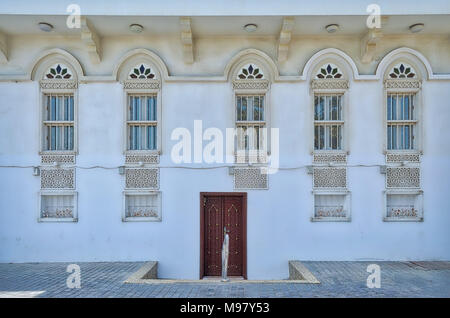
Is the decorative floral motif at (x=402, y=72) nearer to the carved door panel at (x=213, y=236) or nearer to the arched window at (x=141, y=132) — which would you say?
the carved door panel at (x=213, y=236)

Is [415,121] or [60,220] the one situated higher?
[415,121]

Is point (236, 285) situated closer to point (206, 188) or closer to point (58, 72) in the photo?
point (206, 188)

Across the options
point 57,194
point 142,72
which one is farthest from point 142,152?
point 57,194

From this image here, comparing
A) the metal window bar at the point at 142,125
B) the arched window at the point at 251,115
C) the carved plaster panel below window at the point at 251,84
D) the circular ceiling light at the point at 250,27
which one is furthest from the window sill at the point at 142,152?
the circular ceiling light at the point at 250,27

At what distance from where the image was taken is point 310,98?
30.8 feet

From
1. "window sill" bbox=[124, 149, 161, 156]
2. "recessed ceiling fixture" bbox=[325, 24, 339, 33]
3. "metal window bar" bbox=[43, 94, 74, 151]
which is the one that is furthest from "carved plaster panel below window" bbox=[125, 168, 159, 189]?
"recessed ceiling fixture" bbox=[325, 24, 339, 33]

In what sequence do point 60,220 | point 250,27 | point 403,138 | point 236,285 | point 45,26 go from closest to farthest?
point 236,285
point 45,26
point 250,27
point 60,220
point 403,138

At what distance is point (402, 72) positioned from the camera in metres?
9.45

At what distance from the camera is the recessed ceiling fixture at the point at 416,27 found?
8.86 m

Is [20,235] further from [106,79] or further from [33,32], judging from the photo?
[33,32]

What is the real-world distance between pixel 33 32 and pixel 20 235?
471cm

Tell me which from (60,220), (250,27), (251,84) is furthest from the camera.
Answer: (251,84)

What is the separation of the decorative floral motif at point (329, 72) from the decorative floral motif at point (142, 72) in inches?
156

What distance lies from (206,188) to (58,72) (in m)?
4.44
